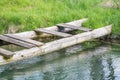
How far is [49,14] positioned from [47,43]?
12.4 ft

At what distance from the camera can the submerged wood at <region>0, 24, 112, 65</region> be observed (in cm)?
1061

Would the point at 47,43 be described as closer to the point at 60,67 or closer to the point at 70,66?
the point at 60,67

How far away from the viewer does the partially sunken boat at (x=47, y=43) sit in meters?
10.6

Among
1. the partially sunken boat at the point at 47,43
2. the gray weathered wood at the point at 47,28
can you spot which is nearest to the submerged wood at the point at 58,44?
the partially sunken boat at the point at 47,43

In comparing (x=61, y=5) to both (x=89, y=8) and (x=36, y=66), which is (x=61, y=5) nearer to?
(x=89, y=8)

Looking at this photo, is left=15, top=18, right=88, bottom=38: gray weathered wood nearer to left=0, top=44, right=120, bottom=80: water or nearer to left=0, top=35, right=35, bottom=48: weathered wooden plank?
left=0, top=35, right=35, bottom=48: weathered wooden plank

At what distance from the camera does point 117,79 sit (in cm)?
1064

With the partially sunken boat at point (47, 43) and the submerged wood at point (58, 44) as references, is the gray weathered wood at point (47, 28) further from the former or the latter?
the submerged wood at point (58, 44)

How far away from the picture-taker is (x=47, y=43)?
1153 cm

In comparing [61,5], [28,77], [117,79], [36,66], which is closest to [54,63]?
[36,66]

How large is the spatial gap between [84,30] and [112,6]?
343cm

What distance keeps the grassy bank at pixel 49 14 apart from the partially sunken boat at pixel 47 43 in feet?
1.97

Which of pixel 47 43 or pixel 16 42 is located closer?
pixel 47 43

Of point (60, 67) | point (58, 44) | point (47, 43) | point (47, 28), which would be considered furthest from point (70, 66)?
point (47, 28)
